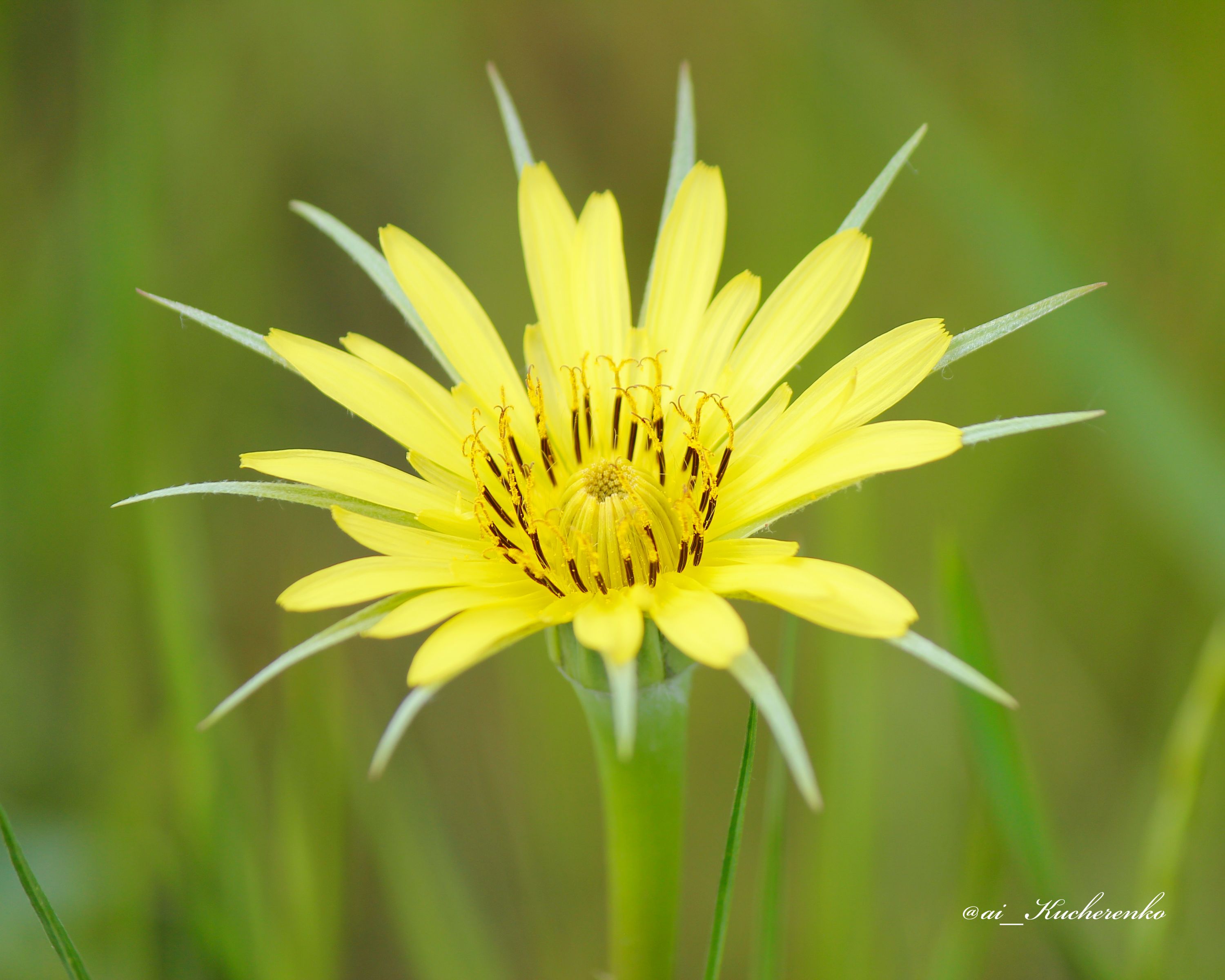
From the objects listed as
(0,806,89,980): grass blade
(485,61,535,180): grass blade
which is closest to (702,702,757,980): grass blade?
(0,806,89,980): grass blade

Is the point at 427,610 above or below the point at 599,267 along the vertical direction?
below

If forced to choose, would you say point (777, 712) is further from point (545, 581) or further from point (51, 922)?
point (51, 922)

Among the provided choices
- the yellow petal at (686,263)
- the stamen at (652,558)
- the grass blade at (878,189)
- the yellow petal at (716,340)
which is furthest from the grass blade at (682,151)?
the stamen at (652,558)

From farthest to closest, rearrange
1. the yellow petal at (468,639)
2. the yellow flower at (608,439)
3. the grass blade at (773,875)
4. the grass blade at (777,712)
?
the grass blade at (773,875), the yellow flower at (608,439), the yellow petal at (468,639), the grass blade at (777,712)

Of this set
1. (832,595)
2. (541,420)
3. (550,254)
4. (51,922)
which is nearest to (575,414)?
(541,420)

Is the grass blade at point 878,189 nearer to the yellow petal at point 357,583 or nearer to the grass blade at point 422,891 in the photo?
the yellow petal at point 357,583

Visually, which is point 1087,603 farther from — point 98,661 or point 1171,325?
point 98,661
